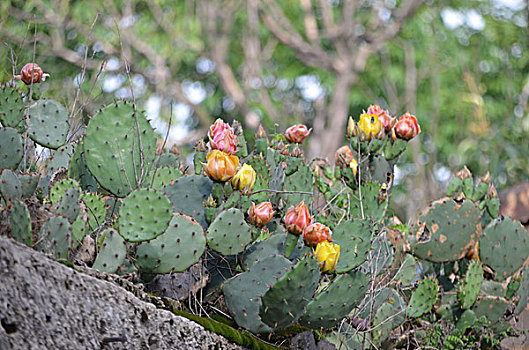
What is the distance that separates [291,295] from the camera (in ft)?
5.95

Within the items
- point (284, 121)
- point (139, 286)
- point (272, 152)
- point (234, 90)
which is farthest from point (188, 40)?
point (139, 286)

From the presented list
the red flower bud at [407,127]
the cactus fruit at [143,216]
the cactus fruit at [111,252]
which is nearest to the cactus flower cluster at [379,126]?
the red flower bud at [407,127]

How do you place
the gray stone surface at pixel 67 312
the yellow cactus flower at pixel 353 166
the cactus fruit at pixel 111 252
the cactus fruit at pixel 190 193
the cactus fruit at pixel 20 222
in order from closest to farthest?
the gray stone surface at pixel 67 312, the cactus fruit at pixel 20 222, the cactus fruit at pixel 111 252, the cactus fruit at pixel 190 193, the yellow cactus flower at pixel 353 166

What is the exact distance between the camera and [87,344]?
142cm

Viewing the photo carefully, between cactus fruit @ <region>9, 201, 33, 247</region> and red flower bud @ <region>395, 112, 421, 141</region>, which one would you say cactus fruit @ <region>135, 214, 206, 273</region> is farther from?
red flower bud @ <region>395, 112, 421, 141</region>

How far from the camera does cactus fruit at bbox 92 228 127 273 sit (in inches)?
66.4

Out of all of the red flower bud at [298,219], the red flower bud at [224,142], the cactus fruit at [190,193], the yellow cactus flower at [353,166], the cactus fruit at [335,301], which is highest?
the red flower bud at [224,142]

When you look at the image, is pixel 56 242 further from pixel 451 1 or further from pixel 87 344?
pixel 451 1

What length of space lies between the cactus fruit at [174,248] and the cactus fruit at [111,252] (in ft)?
0.24

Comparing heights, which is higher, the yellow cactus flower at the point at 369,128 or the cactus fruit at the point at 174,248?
the cactus fruit at the point at 174,248

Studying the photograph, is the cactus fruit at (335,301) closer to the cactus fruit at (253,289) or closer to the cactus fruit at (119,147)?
the cactus fruit at (253,289)

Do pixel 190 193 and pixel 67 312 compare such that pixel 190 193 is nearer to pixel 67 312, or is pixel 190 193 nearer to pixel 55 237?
pixel 55 237

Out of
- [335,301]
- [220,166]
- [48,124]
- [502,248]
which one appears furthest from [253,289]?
[502,248]

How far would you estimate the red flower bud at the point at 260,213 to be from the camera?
195cm
